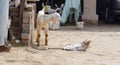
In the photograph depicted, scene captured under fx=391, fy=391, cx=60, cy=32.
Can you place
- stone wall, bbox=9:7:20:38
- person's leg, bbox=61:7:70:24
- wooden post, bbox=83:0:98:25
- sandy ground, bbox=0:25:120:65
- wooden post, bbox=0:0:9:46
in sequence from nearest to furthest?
sandy ground, bbox=0:25:120:65, wooden post, bbox=0:0:9:46, stone wall, bbox=9:7:20:38, person's leg, bbox=61:7:70:24, wooden post, bbox=83:0:98:25

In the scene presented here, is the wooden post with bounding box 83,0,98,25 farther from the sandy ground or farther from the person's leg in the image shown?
the sandy ground

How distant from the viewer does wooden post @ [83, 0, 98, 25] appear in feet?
50.2

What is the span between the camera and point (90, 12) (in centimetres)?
1536

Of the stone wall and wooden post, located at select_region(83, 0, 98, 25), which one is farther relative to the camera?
wooden post, located at select_region(83, 0, 98, 25)

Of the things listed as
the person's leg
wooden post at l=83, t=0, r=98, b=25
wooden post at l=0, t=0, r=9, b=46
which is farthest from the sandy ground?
wooden post at l=83, t=0, r=98, b=25

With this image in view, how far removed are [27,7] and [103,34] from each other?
11.1 feet

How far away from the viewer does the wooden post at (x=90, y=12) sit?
15.3 meters

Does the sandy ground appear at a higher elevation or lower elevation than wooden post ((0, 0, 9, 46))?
lower

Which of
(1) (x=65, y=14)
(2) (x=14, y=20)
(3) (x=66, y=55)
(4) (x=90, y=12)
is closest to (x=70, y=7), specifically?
(1) (x=65, y=14)

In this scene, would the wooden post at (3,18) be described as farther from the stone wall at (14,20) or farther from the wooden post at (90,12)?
the wooden post at (90,12)

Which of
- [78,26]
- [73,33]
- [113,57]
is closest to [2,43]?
[113,57]

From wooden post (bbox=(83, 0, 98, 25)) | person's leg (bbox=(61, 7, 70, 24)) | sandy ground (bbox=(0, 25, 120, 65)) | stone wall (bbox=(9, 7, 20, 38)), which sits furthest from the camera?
wooden post (bbox=(83, 0, 98, 25))

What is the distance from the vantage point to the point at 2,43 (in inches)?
317

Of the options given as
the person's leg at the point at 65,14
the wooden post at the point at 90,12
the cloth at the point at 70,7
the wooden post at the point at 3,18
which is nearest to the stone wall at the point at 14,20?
the wooden post at the point at 3,18
